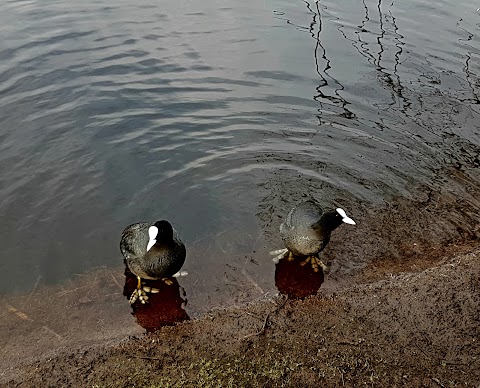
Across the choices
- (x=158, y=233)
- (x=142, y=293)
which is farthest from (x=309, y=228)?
(x=142, y=293)

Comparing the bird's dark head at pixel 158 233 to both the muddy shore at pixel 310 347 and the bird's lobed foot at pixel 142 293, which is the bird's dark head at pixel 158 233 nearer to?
the bird's lobed foot at pixel 142 293

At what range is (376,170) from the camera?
24.3 feet

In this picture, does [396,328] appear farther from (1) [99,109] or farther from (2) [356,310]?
(1) [99,109]

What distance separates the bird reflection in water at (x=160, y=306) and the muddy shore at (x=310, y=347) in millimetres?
249

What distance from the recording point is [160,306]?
5.14 meters

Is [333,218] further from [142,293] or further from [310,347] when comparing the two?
[142,293]

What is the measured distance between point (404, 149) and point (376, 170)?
0.80 metres

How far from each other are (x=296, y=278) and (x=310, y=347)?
1243mm

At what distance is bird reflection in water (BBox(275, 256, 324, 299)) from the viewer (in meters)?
5.31

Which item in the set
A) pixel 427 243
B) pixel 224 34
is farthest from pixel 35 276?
pixel 224 34

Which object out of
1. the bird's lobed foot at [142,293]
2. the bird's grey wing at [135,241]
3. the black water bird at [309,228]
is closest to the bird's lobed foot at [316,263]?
the black water bird at [309,228]

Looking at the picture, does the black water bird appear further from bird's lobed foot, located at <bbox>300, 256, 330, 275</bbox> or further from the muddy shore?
the muddy shore

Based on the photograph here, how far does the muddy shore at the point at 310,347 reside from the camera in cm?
404

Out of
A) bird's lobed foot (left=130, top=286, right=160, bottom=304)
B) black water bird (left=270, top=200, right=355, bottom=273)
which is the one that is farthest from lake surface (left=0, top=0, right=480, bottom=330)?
black water bird (left=270, top=200, right=355, bottom=273)
